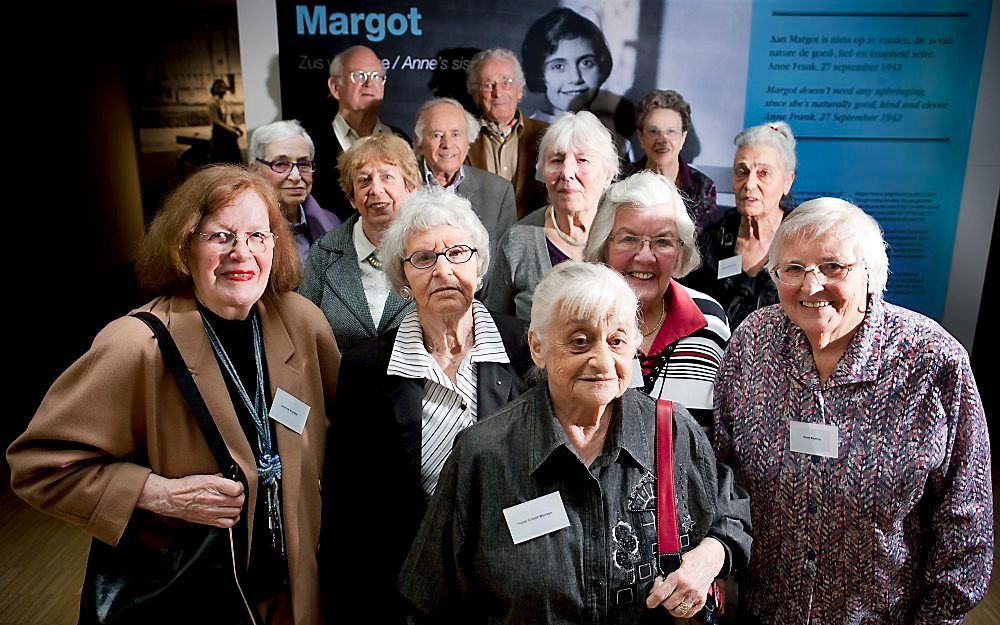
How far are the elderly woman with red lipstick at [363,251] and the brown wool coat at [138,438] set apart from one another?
2.21 feet

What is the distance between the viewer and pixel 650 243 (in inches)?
89.7

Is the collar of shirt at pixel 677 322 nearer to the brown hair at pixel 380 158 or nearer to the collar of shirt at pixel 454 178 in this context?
the brown hair at pixel 380 158

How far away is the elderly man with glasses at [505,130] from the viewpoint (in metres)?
4.10

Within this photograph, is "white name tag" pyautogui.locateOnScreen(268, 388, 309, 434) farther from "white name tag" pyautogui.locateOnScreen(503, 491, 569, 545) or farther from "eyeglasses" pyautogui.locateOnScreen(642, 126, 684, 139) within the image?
"eyeglasses" pyautogui.locateOnScreen(642, 126, 684, 139)

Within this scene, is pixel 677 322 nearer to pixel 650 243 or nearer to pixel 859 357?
pixel 650 243

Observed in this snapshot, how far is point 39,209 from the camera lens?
18.2 ft

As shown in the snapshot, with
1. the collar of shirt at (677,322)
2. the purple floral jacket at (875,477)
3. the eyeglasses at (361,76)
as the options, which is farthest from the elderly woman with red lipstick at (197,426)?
the eyeglasses at (361,76)

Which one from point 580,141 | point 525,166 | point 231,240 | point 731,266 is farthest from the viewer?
point 525,166

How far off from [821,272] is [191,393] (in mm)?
1768

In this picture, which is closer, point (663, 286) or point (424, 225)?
point (424, 225)

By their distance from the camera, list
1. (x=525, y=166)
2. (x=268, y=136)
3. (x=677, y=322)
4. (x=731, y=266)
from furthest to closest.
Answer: (x=525, y=166) → (x=268, y=136) → (x=731, y=266) → (x=677, y=322)

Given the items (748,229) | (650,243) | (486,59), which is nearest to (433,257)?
(650,243)

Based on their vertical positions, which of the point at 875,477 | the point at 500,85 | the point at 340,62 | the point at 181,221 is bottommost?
the point at 875,477

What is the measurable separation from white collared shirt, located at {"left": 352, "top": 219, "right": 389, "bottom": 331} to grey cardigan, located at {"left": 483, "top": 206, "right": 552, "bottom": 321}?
0.47 meters
